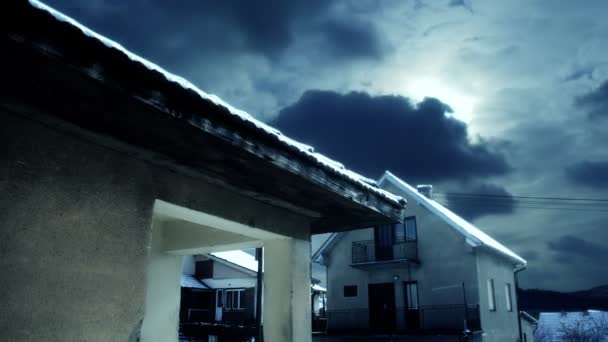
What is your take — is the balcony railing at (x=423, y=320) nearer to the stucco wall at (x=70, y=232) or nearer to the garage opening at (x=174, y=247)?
the garage opening at (x=174, y=247)

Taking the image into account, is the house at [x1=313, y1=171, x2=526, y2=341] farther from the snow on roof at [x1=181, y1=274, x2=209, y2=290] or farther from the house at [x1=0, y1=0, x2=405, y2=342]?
the house at [x1=0, y1=0, x2=405, y2=342]

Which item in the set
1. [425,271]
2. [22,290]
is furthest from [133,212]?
[425,271]

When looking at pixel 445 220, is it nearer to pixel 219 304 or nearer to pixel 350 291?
pixel 350 291

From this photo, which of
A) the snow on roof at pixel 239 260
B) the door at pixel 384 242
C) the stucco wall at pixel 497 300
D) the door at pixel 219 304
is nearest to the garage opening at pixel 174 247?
the stucco wall at pixel 497 300

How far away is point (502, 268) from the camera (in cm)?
2484

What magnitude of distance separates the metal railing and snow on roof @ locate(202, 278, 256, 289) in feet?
42.8

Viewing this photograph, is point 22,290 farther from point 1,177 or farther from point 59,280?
point 1,177

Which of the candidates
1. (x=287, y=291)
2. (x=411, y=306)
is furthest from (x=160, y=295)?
(x=411, y=306)

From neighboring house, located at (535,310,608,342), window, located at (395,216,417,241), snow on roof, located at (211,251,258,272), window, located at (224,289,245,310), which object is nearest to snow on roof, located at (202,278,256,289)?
window, located at (224,289,245,310)

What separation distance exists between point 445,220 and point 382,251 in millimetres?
3540

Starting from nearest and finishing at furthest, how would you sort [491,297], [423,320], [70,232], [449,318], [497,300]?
[70,232] → [449,318] → [423,320] → [491,297] → [497,300]

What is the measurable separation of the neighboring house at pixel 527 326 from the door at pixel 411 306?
7.28m

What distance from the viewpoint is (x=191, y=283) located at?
107 ft

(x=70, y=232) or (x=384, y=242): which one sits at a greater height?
(x=384, y=242)
